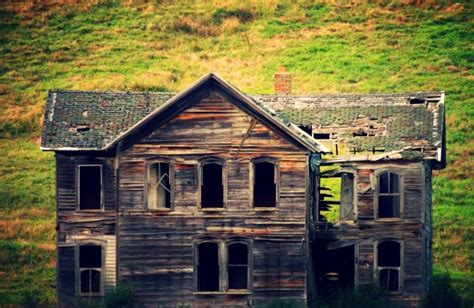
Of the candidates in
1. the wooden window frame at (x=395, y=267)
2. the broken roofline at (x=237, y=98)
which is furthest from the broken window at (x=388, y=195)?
the broken roofline at (x=237, y=98)

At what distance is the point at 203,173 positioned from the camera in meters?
38.2

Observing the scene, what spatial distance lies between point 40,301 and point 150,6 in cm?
3985

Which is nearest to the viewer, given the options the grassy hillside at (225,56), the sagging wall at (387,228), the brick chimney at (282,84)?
the sagging wall at (387,228)

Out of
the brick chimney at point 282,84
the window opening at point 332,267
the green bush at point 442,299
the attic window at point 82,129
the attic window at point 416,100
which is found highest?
the brick chimney at point 282,84

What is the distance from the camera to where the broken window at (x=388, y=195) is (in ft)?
129

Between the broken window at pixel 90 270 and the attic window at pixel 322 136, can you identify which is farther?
the attic window at pixel 322 136

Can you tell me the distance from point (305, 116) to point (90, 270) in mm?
8998

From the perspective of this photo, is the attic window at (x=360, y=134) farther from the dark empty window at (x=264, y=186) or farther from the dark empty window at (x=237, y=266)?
the dark empty window at (x=237, y=266)

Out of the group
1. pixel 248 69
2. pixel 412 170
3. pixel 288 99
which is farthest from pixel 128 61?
Answer: pixel 412 170

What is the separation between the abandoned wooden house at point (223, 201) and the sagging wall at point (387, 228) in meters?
0.03

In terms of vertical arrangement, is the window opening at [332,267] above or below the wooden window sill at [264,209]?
below

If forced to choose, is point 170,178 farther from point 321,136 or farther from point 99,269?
point 321,136

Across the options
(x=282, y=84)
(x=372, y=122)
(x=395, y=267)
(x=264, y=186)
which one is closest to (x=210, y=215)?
(x=264, y=186)

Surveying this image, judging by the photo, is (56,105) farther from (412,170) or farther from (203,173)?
(412,170)
